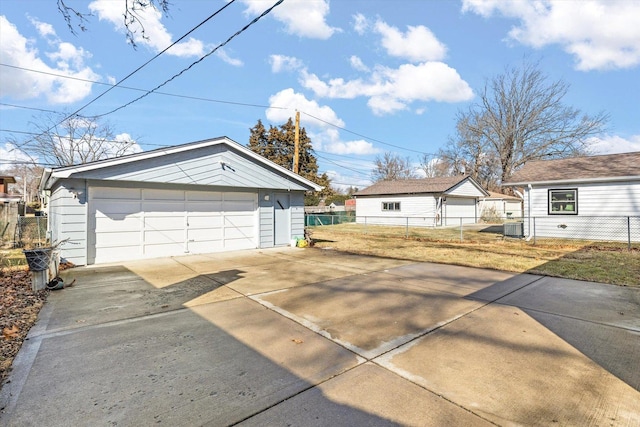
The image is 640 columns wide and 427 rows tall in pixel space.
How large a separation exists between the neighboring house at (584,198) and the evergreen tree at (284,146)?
77.2 ft

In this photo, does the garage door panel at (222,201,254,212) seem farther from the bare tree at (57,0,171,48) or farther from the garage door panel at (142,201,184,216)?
the bare tree at (57,0,171,48)

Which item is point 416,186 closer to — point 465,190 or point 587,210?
point 465,190

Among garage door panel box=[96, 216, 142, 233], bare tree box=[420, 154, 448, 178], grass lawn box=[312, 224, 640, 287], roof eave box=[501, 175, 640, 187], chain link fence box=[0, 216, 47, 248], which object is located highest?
bare tree box=[420, 154, 448, 178]

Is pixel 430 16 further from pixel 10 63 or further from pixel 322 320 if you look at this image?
pixel 10 63

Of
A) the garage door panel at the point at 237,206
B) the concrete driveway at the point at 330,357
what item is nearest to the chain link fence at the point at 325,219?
the garage door panel at the point at 237,206

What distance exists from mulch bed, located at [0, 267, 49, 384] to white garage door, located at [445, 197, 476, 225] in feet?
71.8

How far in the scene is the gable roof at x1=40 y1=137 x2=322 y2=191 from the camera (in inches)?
307

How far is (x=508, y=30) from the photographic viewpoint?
1620 centimetres

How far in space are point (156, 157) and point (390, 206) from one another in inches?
756

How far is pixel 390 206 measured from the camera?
2523 centimetres

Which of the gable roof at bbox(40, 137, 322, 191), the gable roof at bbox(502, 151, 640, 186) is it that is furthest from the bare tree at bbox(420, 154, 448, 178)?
the gable roof at bbox(40, 137, 322, 191)

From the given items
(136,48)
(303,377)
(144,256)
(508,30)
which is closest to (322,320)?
Answer: (303,377)

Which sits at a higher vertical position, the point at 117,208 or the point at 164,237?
the point at 117,208

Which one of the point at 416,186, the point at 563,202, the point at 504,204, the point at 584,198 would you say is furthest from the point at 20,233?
the point at 504,204
